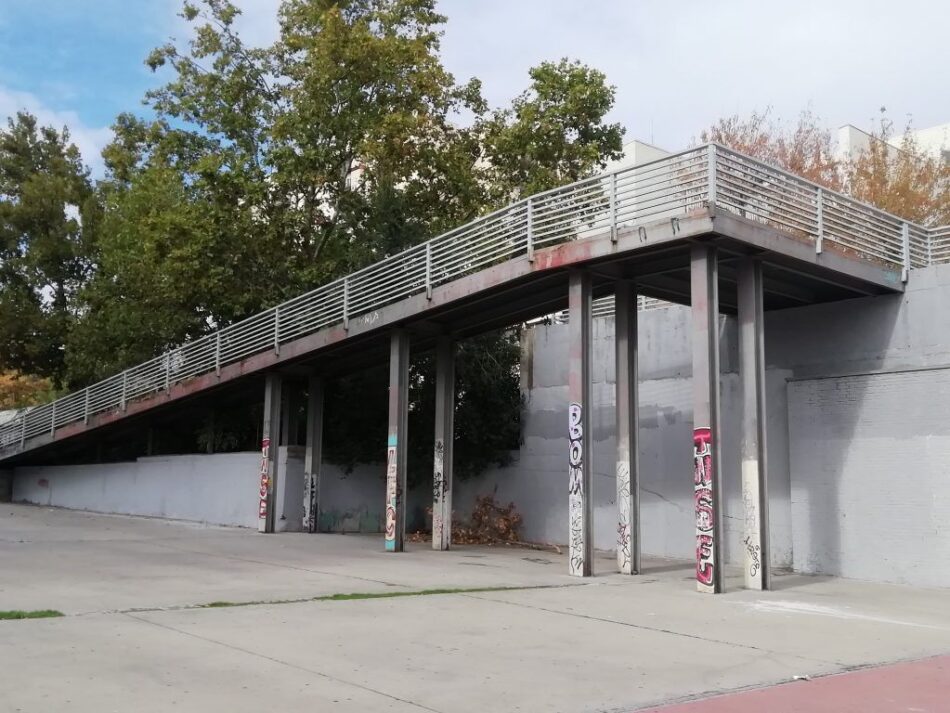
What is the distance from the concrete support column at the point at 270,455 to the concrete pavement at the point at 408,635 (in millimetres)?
5839

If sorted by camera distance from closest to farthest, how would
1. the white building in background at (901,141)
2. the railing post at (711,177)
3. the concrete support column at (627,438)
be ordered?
1. the railing post at (711,177)
2. the concrete support column at (627,438)
3. the white building in background at (901,141)

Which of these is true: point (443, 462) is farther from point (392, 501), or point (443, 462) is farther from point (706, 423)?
point (706, 423)

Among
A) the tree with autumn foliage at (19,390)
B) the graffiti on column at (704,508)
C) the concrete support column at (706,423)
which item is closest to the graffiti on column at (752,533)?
the concrete support column at (706,423)

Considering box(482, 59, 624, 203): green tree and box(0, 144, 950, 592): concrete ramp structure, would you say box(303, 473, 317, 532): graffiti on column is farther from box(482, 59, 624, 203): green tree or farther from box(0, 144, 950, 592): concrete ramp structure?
box(482, 59, 624, 203): green tree

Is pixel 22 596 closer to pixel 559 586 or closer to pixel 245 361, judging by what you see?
pixel 559 586

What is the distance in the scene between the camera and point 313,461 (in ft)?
69.7

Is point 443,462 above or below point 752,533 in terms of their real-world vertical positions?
above

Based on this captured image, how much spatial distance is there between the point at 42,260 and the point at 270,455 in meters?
17.3

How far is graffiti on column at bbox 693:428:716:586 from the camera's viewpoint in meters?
11.9

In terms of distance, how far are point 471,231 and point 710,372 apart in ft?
18.0

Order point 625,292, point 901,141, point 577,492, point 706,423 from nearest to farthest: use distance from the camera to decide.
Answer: point 706,423 < point 577,492 < point 625,292 < point 901,141

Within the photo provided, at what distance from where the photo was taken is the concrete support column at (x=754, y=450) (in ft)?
40.5

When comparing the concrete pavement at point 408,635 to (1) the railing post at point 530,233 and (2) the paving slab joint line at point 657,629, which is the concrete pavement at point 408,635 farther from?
(1) the railing post at point 530,233

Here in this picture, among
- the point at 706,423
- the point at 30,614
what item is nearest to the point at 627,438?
the point at 706,423
